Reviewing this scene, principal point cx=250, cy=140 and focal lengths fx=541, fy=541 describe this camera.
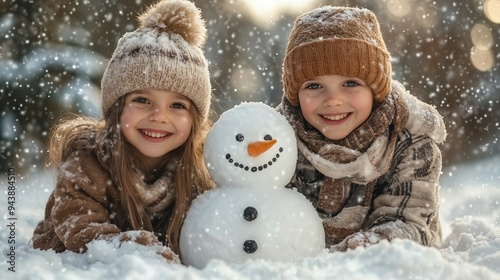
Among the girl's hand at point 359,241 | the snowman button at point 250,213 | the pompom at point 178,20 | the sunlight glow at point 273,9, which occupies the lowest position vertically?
the girl's hand at point 359,241

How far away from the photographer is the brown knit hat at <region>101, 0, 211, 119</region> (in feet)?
6.53

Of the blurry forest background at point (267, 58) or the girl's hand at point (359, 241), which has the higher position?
the blurry forest background at point (267, 58)

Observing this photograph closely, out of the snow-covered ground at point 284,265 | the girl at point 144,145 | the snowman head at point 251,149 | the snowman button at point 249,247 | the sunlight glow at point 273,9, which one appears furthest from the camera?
the sunlight glow at point 273,9

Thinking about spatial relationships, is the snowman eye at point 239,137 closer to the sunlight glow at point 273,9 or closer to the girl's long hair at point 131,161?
the girl's long hair at point 131,161

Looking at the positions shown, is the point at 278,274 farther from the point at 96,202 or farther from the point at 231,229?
the point at 96,202

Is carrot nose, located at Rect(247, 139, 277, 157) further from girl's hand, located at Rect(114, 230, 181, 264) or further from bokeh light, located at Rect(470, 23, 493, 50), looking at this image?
bokeh light, located at Rect(470, 23, 493, 50)

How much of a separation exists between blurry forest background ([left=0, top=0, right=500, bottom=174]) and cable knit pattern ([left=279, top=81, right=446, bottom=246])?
3337 millimetres

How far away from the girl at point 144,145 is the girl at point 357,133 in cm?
40

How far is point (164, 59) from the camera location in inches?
78.6

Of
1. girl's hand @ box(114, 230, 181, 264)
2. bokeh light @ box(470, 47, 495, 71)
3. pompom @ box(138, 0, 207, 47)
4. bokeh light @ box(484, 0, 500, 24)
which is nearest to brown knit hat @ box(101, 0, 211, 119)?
pompom @ box(138, 0, 207, 47)

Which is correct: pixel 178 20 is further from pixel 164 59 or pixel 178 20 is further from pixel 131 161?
pixel 131 161

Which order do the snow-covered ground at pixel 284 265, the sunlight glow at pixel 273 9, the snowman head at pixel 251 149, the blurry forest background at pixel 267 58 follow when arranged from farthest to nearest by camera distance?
1. the sunlight glow at pixel 273 9
2. the blurry forest background at pixel 267 58
3. the snowman head at pixel 251 149
4. the snow-covered ground at pixel 284 265

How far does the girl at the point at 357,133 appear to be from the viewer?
197cm

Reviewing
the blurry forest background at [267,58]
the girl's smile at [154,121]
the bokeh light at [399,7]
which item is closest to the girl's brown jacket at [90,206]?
the girl's smile at [154,121]
